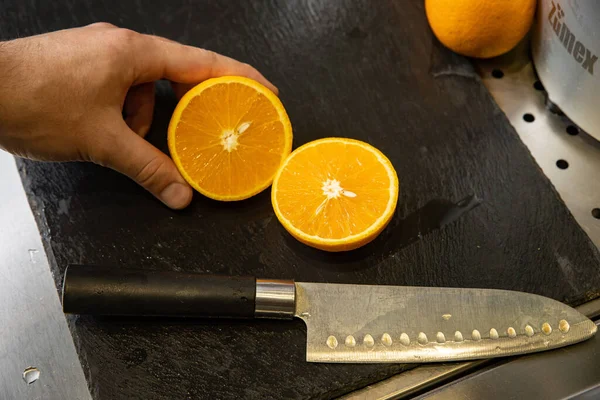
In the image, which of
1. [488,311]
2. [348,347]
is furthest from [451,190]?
[348,347]

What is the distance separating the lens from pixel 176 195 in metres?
1.09

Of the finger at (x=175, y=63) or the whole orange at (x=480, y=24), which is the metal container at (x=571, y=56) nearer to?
the whole orange at (x=480, y=24)

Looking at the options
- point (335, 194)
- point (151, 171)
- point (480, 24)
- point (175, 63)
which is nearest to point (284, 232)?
point (335, 194)

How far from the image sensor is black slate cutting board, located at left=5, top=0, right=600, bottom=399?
39.4 inches

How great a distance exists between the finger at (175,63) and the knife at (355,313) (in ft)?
1.17

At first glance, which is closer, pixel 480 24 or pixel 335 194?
pixel 335 194

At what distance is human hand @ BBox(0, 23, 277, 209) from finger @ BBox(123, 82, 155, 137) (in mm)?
54

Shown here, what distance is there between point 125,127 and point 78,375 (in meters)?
0.42

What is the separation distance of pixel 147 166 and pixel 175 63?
7.8 inches

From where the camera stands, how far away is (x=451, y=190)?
1143mm

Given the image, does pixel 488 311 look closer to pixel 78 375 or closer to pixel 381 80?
pixel 381 80

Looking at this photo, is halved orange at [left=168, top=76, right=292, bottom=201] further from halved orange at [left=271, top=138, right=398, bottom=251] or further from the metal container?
the metal container

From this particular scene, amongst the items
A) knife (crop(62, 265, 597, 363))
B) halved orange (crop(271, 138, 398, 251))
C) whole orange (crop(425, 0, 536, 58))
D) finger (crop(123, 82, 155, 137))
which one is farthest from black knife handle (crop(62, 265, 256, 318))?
whole orange (crop(425, 0, 536, 58))

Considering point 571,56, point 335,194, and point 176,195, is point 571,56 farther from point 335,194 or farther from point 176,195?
point 176,195
